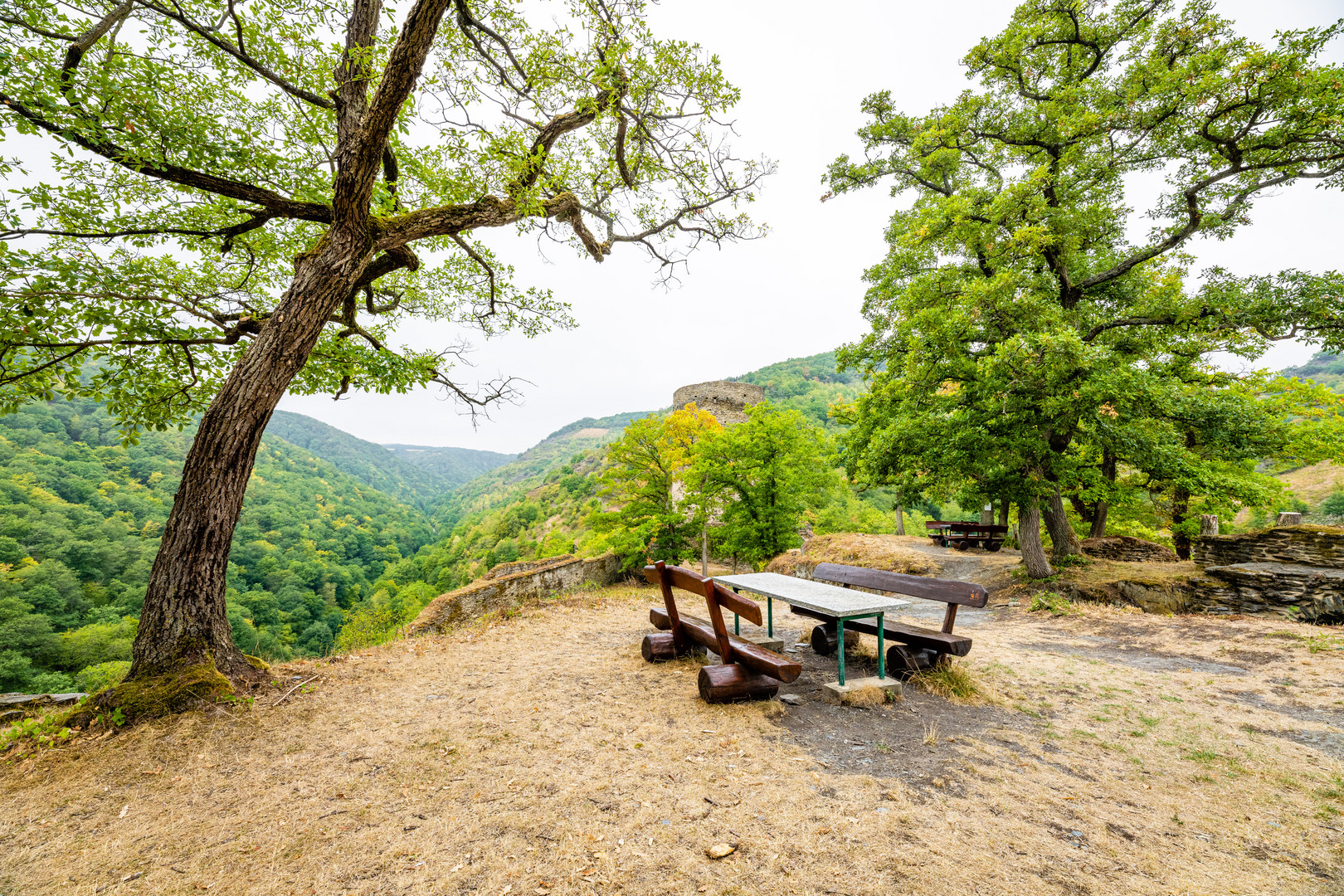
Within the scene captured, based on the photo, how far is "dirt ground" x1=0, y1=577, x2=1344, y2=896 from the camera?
6.49ft

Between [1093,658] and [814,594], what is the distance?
3.80 m

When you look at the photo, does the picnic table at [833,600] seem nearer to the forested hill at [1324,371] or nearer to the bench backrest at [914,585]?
the bench backrest at [914,585]

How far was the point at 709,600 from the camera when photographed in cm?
379

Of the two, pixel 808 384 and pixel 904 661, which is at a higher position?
pixel 808 384

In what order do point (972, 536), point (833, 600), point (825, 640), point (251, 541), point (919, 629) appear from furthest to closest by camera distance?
point (251, 541) < point (972, 536) < point (825, 640) < point (919, 629) < point (833, 600)

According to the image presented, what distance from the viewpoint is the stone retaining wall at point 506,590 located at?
7.19 m

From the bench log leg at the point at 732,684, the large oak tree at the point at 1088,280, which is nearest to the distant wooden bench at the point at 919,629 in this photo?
the bench log leg at the point at 732,684

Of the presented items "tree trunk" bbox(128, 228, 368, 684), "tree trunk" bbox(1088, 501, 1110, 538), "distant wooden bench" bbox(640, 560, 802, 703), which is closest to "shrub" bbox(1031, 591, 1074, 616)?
"tree trunk" bbox(1088, 501, 1110, 538)

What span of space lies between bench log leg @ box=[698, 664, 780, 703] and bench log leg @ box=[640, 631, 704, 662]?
108cm

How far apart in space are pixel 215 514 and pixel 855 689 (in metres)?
5.30

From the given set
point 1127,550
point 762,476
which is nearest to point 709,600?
point 762,476

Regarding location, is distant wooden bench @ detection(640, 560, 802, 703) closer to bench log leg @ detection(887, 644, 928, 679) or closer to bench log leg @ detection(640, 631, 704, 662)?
bench log leg @ detection(640, 631, 704, 662)

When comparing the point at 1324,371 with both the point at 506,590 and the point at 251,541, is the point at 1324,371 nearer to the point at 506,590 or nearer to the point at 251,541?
the point at 506,590

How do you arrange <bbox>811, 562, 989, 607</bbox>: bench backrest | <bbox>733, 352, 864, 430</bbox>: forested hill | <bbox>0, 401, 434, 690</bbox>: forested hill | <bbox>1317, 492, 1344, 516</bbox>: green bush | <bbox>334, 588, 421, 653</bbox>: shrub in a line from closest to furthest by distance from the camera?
1. <bbox>811, 562, 989, 607</bbox>: bench backrest
2. <bbox>0, 401, 434, 690</bbox>: forested hill
3. <bbox>334, 588, 421, 653</bbox>: shrub
4. <bbox>1317, 492, 1344, 516</bbox>: green bush
5. <bbox>733, 352, 864, 430</bbox>: forested hill
